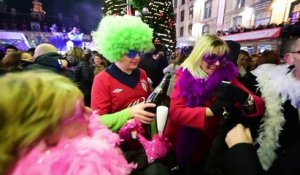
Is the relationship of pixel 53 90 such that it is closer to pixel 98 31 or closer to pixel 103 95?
pixel 103 95

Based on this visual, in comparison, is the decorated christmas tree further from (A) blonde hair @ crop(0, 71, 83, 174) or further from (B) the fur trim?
(A) blonde hair @ crop(0, 71, 83, 174)

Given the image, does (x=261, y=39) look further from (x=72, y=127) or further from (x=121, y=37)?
(x=72, y=127)

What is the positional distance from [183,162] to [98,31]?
1356 mm

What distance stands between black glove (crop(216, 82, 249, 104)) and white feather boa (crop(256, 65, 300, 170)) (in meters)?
0.23

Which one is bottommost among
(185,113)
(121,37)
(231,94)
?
(185,113)

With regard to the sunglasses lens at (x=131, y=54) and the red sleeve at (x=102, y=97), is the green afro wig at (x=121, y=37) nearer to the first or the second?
the sunglasses lens at (x=131, y=54)

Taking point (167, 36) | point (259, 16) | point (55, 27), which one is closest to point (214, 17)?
point (259, 16)

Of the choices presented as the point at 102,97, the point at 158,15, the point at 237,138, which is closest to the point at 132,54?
the point at 102,97

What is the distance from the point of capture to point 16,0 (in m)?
39.0

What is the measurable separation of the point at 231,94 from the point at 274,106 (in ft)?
1.14

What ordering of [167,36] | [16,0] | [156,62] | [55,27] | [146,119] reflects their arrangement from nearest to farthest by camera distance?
[146,119], [156,62], [167,36], [16,0], [55,27]

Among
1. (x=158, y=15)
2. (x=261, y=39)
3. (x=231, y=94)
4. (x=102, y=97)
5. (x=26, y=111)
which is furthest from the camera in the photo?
(x=261, y=39)

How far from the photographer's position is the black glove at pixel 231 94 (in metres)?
1.41

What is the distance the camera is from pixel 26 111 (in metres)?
0.64
